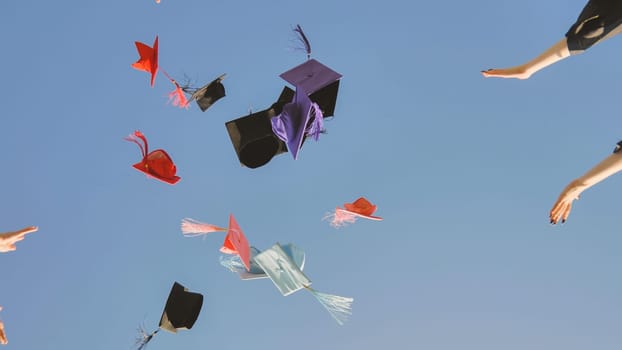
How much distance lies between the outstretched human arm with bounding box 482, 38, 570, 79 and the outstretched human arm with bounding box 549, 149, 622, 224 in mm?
546

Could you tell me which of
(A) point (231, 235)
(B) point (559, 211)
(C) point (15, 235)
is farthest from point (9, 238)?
(B) point (559, 211)

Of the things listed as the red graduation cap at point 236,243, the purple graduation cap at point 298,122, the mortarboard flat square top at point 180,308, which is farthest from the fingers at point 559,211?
the mortarboard flat square top at point 180,308

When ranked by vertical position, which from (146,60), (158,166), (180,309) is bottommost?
(180,309)

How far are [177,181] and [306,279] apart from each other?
1237 mm

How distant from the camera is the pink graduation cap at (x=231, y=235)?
178 inches

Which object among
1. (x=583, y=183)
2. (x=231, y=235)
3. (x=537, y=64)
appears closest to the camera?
(x=583, y=183)

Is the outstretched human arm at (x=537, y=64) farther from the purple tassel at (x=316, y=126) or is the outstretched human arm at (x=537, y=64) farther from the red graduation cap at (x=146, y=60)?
the red graduation cap at (x=146, y=60)

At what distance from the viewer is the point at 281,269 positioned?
462 cm

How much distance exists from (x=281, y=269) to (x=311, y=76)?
1501 mm

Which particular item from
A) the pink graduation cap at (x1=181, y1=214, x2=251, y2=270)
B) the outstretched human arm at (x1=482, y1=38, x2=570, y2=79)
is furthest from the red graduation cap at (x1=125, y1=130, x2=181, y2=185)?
the outstretched human arm at (x1=482, y1=38, x2=570, y2=79)

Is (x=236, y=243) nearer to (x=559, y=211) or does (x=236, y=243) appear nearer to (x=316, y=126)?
(x=316, y=126)

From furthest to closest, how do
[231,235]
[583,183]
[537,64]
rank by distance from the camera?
[231,235] → [537,64] → [583,183]

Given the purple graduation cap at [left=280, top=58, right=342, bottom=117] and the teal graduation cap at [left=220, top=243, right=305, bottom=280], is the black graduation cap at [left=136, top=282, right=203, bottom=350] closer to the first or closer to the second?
the teal graduation cap at [left=220, top=243, right=305, bottom=280]

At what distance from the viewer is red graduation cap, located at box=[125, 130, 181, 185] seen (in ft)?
15.8
